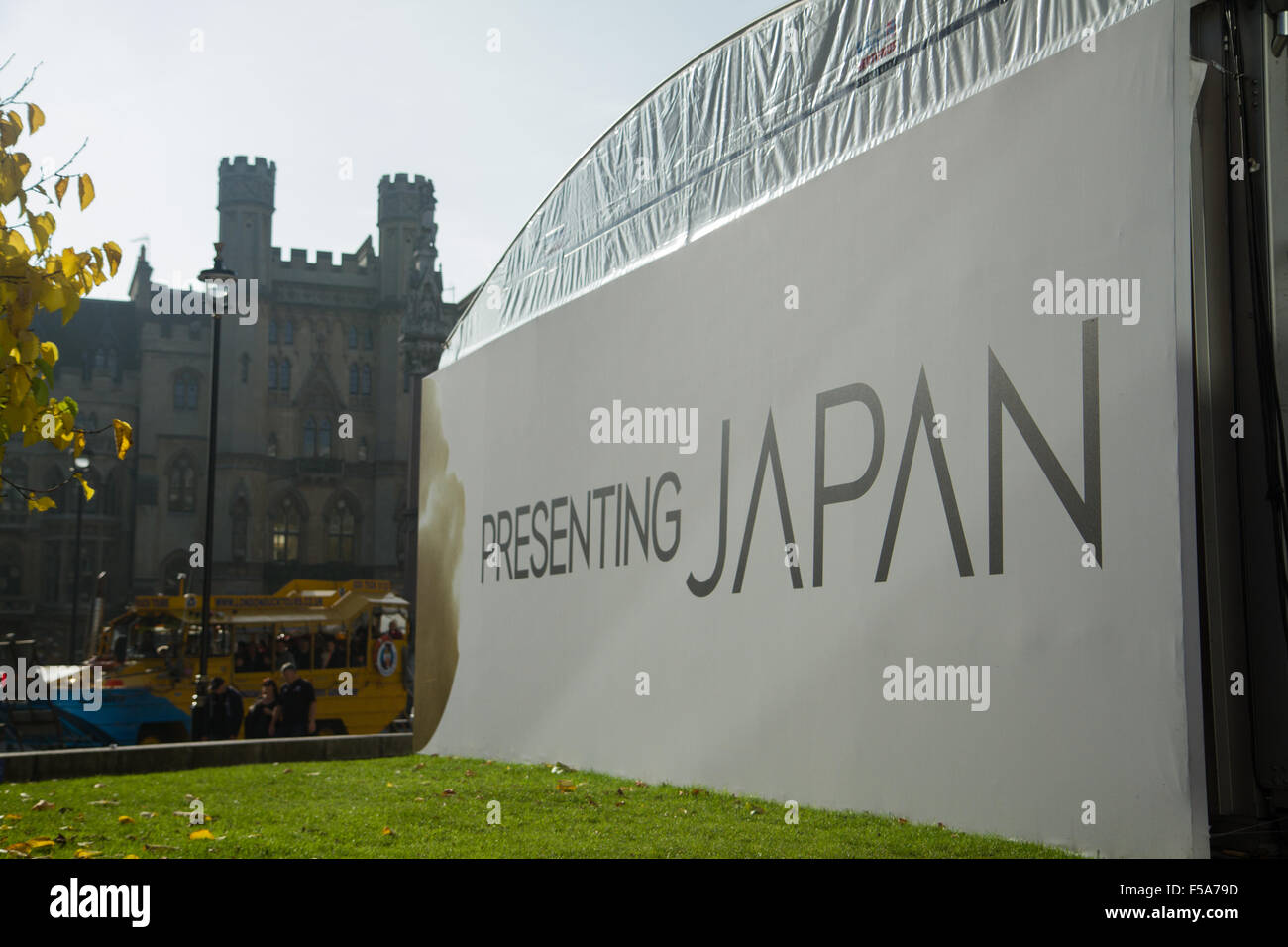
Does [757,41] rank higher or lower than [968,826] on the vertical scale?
higher

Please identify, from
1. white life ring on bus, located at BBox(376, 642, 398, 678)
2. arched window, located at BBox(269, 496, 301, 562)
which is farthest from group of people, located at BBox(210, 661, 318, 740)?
arched window, located at BBox(269, 496, 301, 562)

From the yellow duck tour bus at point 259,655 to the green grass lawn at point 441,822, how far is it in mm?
12404

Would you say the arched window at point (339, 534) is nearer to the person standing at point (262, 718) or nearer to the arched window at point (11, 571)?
the arched window at point (11, 571)

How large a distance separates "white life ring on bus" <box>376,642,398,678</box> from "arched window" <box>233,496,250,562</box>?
1455 inches

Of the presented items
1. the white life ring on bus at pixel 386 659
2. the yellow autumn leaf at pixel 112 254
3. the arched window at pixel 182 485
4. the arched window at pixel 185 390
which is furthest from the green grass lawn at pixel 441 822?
the arched window at pixel 185 390

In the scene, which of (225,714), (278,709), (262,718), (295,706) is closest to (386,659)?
(262,718)

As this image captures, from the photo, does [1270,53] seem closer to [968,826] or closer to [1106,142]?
[1106,142]

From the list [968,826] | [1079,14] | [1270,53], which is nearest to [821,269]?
[1079,14]

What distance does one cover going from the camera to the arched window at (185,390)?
64938 millimetres

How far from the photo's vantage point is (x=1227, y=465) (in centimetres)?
664

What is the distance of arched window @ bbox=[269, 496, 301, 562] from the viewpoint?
64.6 metres

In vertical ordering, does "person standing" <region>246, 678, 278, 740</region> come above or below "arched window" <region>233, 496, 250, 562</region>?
below

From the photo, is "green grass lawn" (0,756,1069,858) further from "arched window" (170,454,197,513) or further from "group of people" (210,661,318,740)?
"arched window" (170,454,197,513)
